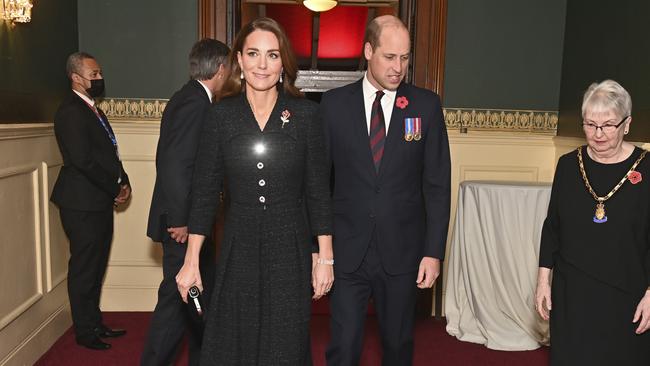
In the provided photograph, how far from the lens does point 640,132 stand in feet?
12.1

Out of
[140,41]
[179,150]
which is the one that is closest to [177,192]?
[179,150]

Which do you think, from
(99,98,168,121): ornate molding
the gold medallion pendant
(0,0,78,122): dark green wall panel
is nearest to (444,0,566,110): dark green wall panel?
(99,98,168,121): ornate molding

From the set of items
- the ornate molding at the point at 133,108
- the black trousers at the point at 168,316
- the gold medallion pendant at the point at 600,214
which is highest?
the ornate molding at the point at 133,108

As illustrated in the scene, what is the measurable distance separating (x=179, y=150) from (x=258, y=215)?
870 mm

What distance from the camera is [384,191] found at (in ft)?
8.14

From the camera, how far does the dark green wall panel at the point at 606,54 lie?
12.0 ft

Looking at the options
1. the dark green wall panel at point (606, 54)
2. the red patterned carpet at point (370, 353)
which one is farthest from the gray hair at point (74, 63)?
the dark green wall panel at point (606, 54)

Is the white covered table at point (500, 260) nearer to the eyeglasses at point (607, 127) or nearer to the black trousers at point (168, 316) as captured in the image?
the eyeglasses at point (607, 127)

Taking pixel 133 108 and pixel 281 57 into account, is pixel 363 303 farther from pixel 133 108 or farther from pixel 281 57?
pixel 133 108

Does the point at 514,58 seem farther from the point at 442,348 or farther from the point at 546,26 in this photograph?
the point at 442,348

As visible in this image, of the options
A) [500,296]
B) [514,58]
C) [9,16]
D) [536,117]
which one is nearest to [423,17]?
[514,58]

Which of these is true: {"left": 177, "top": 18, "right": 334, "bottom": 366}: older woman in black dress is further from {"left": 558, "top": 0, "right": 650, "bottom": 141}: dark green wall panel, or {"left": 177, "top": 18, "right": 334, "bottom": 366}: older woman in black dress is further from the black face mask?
{"left": 558, "top": 0, "right": 650, "bottom": 141}: dark green wall panel

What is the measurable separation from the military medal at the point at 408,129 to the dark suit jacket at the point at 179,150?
3.13 ft

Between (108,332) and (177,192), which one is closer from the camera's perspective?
(177,192)
